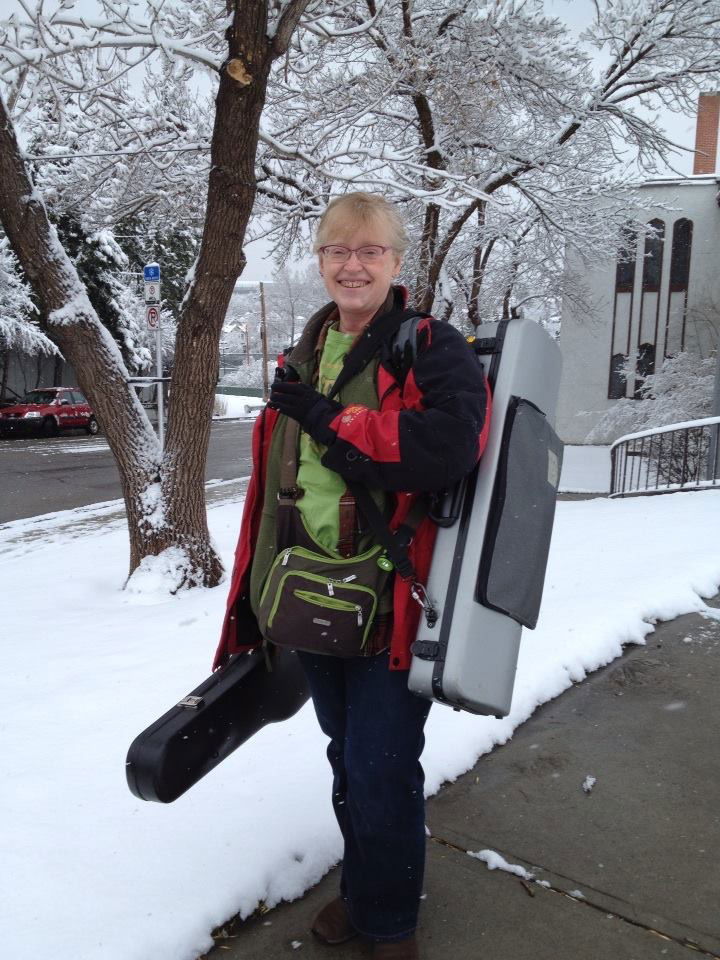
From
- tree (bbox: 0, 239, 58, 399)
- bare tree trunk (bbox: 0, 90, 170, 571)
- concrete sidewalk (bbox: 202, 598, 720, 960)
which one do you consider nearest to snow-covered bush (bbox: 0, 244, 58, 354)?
tree (bbox: 0, 239, 58, 399)

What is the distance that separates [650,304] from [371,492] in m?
23.4

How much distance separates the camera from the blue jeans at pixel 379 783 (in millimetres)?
1826

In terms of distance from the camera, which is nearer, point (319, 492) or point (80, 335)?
point (319, 492)

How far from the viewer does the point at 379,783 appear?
6.02ft

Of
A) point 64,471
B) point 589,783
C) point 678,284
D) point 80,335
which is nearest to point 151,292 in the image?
point 64,471

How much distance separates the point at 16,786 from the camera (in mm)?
2693

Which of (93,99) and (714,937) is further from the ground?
(93,99)

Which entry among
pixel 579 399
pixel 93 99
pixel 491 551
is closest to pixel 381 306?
pixel 491 551

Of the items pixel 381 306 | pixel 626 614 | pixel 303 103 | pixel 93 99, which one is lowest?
pixel 626 614

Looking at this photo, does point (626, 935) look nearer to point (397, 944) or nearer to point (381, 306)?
point (397, 944)

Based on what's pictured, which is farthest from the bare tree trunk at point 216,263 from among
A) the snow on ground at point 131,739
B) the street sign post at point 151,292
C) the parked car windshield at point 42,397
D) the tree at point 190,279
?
the parked car windshield at point 42,397

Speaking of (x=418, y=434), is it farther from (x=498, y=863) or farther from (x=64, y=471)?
(x=64, y=471)

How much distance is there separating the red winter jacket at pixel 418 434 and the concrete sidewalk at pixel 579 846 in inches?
34.6

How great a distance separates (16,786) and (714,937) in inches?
88.0
